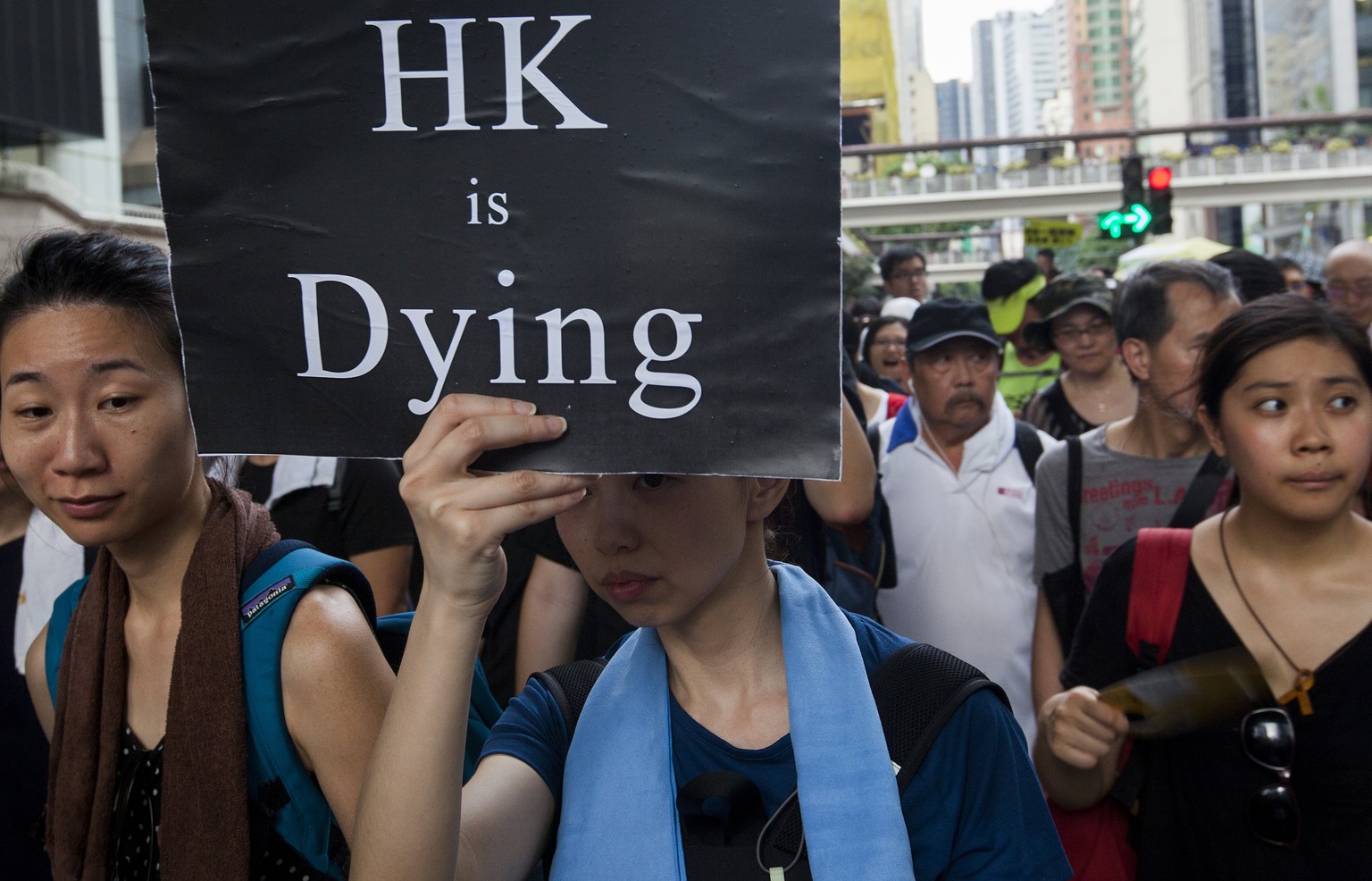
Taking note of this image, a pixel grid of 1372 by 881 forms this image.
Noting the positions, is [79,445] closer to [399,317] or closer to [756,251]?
[399,317]

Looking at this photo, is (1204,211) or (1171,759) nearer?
(1171,759)

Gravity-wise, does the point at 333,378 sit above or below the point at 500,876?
above

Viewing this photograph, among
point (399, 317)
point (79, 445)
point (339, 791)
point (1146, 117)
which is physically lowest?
point (339, 791)

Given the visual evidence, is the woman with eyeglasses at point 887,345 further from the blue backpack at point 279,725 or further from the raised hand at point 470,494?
the raised hand at point 470,494

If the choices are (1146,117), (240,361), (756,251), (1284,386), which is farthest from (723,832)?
(1146,117)

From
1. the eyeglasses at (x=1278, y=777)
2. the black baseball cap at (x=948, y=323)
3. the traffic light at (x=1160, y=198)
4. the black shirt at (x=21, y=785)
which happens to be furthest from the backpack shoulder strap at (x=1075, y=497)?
the traffic light at (x=1160, y=198)

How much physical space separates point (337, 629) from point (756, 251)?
2.93 feet

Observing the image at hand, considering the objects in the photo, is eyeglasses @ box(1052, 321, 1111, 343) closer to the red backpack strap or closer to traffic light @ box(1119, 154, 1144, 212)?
the red backpack strap

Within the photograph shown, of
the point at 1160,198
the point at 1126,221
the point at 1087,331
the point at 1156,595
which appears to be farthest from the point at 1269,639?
the point at 1160,198

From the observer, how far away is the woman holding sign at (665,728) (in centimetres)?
159

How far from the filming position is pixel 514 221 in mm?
1670

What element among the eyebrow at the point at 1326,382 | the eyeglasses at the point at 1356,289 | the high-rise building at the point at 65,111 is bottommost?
the eyebrow at the point at 1326,382

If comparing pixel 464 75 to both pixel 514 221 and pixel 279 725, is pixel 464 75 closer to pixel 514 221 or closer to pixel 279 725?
pixel 514 221

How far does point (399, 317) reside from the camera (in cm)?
170
